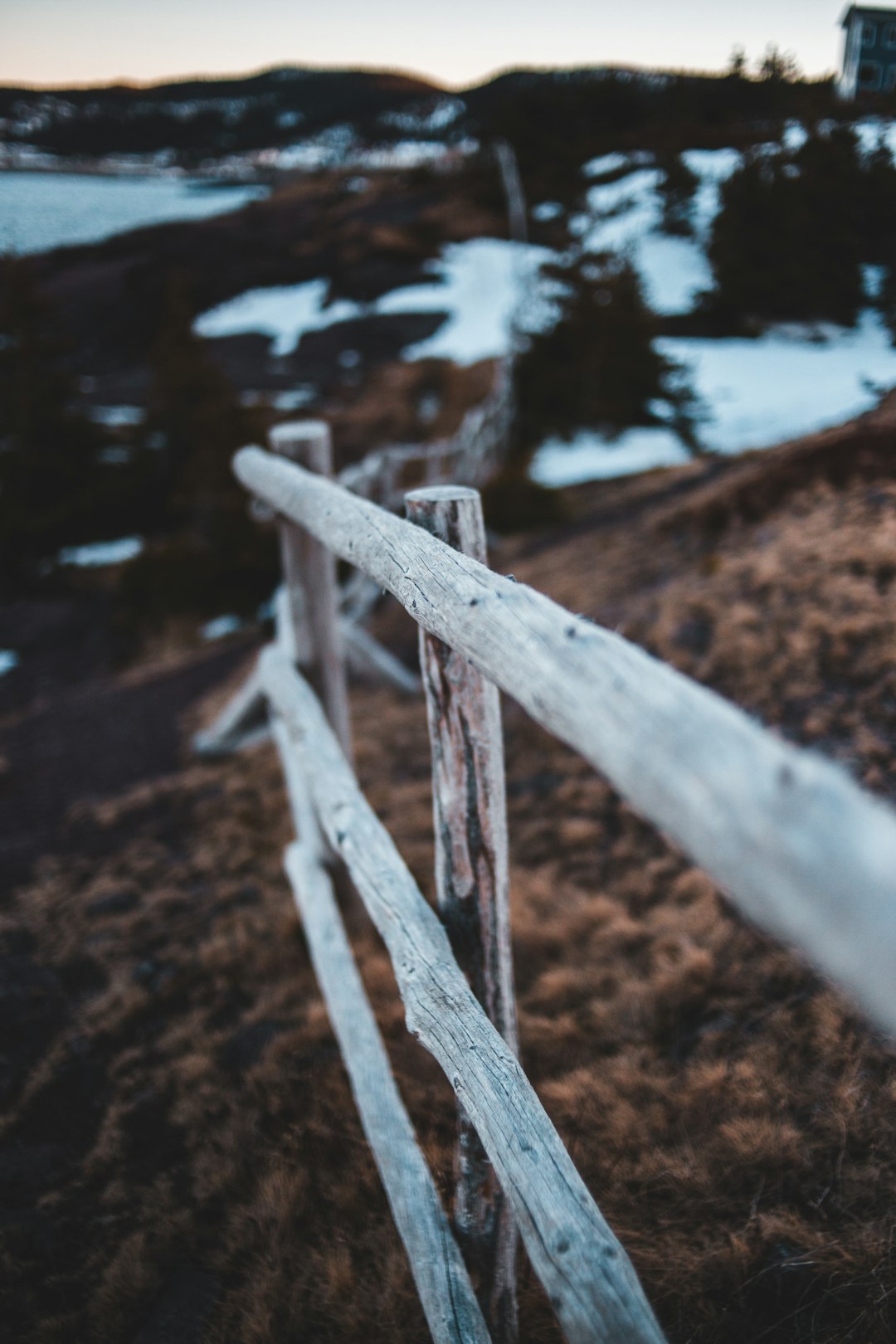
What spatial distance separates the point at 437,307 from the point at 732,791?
2685cm

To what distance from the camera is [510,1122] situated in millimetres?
1243

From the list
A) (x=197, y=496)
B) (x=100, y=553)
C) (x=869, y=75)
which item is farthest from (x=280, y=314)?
(x=869, y=75)

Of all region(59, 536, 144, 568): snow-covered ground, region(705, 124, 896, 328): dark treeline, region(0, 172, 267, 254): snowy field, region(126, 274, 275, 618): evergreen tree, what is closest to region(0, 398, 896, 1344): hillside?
region(705, 124, 896, 328): dark treeline

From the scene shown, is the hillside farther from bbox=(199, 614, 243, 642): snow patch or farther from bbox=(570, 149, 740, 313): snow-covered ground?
bbox=(199, 614, 243, 642): snow patch

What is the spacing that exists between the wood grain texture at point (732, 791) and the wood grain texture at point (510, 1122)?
80cm

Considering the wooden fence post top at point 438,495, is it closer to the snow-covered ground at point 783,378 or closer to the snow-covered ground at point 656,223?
the snow-covered ground at point 783,378

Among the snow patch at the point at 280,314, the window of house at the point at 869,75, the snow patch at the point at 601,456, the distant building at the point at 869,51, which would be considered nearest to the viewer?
the distant building at the point at 869,51

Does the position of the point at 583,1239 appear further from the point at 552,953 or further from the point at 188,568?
the point at 188,568

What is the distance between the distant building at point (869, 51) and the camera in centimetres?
200

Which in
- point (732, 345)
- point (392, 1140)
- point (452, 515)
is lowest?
point (392, 1140)

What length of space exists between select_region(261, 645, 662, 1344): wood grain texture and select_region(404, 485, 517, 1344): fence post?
121 mm

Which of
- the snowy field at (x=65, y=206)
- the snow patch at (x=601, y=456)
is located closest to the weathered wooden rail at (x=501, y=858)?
the snow patch at (x=601, y=456)

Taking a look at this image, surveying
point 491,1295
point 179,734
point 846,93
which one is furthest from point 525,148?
point 491,1295

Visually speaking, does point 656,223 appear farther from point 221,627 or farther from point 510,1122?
point 221,627
